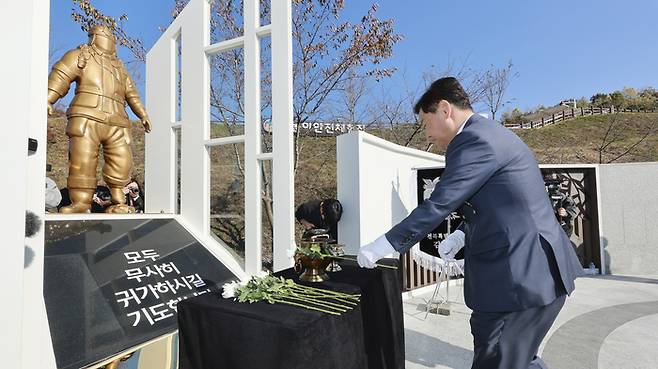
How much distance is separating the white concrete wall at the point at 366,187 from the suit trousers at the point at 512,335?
2304 millimetres

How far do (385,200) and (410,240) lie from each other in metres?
2.90

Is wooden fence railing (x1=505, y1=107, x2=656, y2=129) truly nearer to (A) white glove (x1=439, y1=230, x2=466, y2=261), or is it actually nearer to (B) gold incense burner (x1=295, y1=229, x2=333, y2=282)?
(A) white glove (x1=439, y1=230, x2=466, y2=261)

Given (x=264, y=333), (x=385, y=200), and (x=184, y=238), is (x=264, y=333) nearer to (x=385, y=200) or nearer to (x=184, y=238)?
(x=184, y=238)

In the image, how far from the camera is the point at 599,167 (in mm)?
5527

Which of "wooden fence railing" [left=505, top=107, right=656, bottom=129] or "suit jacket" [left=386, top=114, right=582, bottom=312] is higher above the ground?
"wooden fence railing" [left=505, top=107, right=656, bottom=129]

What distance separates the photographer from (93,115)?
352 cm

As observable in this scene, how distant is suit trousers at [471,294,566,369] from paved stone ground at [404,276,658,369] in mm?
1197

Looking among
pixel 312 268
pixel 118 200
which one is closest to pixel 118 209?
pixel 118 200

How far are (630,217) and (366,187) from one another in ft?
15.5

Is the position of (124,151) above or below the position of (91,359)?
above

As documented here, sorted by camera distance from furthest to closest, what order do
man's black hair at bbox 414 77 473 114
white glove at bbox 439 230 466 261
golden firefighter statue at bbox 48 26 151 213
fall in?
golden firefighter statue at bbox 48 26 151 213, white glove at bbox 439 230 466 261, man's black hair at bbox 414 77 473 114

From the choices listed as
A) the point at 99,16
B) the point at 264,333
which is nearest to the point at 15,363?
the point at 264,333

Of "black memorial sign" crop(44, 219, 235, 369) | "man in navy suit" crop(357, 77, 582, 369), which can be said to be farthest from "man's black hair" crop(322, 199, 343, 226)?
"man in navy suit" crop(357, 77, 582, 369)

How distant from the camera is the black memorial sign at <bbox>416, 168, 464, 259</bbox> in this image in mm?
4605
